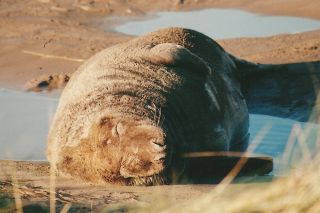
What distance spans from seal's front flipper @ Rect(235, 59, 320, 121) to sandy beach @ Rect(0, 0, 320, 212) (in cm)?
71

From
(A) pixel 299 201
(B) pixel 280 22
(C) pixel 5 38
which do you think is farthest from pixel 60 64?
(A) pixel 299 201

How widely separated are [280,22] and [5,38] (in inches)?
173

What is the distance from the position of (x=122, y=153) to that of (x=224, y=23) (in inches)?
325

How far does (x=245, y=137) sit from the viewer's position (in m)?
6.50

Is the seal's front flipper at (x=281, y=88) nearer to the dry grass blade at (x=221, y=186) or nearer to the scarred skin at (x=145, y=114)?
the dry grass blade at (x=221, y=186)

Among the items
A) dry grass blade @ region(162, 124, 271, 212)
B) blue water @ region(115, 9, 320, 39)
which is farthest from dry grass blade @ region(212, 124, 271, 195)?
blue water @ region(115, 9, 320, 39)

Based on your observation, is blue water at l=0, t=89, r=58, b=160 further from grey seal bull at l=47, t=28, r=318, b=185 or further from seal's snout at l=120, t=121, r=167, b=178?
seal's snout at l=120, t=121, r=167, b=178

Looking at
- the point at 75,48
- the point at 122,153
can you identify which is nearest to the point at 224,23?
the point at 75,48

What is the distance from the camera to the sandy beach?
13.6ft

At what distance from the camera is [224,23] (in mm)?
12641

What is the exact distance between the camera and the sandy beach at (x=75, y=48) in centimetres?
415

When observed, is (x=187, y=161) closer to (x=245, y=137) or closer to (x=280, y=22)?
(x=245, y=137)

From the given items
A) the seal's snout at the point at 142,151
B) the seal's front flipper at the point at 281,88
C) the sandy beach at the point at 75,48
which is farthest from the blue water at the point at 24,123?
the seal's front flipper at the point at 281,88

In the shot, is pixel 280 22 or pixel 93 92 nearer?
pixel 93 92
